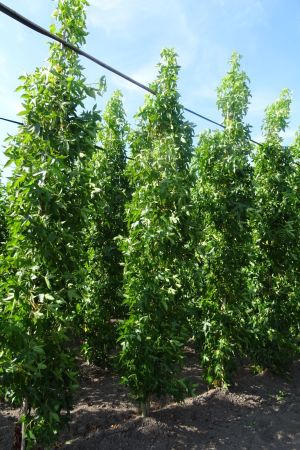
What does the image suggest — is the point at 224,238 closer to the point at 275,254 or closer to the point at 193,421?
the point at 275,254

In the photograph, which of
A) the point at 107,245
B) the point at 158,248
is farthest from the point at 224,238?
the point at 107,245

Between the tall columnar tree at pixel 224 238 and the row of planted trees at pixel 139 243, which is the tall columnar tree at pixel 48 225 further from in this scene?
the tall columnar tree at pixel 224 238

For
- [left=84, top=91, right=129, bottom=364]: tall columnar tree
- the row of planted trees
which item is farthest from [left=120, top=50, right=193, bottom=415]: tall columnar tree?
[left=84, top=91, right=129, bottom=364]: tall columnar tree

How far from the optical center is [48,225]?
14.5 ft

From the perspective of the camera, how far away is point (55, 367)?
14.6 ft

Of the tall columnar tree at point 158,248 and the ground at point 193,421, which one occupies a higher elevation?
the tall columnar tree at point 158,248

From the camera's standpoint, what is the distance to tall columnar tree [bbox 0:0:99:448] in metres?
4.18

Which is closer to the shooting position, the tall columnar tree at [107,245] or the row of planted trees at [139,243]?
the row of planted trees at [139,243]

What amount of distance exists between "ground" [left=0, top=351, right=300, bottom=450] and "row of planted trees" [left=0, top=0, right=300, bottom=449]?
44 cm

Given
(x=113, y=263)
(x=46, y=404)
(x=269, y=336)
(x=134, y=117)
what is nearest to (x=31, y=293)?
(x=46, y=404)

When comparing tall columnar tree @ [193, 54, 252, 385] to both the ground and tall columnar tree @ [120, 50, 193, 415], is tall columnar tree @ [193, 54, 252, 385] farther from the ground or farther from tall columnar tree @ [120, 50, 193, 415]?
tall columnar tree @ [120, 50, 193, 415]

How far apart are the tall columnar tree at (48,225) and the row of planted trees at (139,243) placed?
18 millimetres

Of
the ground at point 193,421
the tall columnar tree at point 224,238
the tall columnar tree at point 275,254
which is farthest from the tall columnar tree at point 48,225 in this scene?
the tall columnar tree at point 275,254

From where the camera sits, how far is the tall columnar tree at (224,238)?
6.90 m
